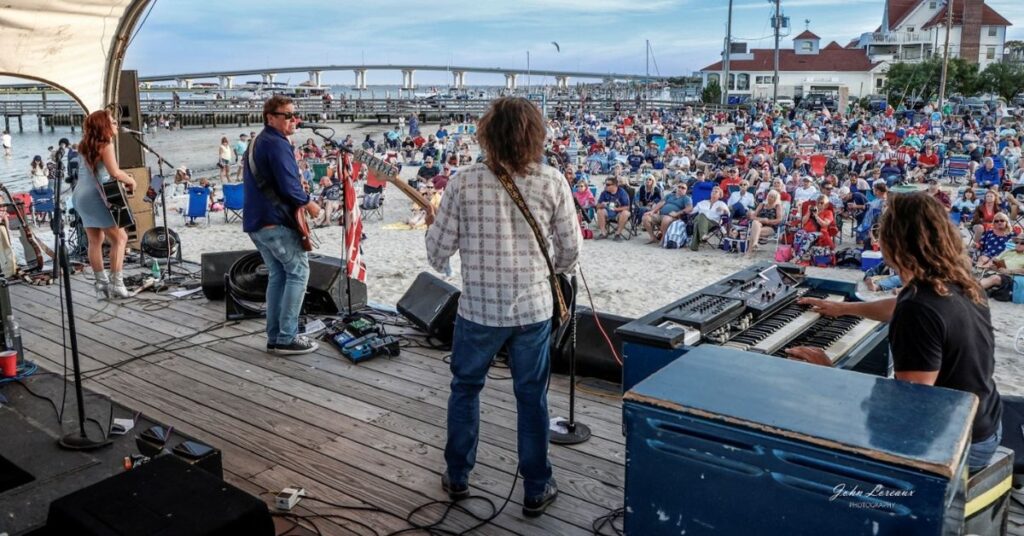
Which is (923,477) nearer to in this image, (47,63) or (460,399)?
(460,399)

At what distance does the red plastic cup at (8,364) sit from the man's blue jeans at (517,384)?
103 inches

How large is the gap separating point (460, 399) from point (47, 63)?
6.16 m

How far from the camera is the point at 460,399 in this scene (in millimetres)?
2787

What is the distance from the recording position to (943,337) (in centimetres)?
203

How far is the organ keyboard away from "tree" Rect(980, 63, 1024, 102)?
5598cm

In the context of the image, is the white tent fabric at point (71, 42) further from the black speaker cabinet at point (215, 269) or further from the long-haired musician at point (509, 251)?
the long-haired musician at point (509, 251)

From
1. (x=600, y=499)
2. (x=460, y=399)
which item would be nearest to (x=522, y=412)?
(x=460, y=399)

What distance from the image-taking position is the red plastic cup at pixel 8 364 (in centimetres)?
400

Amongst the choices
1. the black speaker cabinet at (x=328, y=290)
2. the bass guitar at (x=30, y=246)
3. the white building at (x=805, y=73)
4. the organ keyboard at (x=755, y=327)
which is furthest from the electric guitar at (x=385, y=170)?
the white building at (x=805, y=73)

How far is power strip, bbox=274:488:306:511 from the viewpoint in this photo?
2.92 meters

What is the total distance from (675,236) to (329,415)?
8733 millimetres

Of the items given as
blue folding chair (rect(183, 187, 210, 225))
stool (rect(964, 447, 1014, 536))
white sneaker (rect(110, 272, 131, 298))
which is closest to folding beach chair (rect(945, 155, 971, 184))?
blue folding chair (rect(183, 187, 210, 225))

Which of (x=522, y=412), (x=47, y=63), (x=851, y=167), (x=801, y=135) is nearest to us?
(x=522, y=412)

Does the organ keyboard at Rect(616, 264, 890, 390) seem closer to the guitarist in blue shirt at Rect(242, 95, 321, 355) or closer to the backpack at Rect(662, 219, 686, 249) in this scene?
the guitarist in blue shirt at Rect(242, 95, 321, 355)
